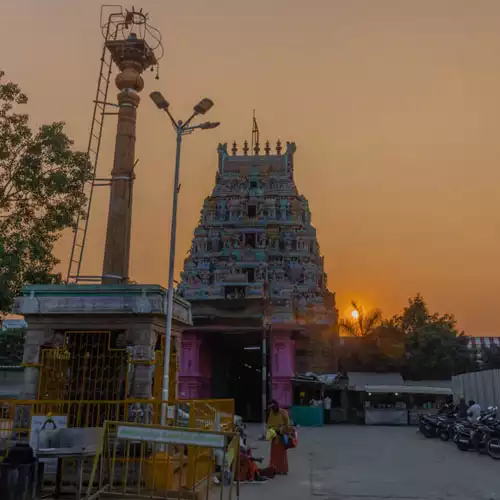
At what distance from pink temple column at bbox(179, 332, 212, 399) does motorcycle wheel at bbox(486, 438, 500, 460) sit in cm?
1748

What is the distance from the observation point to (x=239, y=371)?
113 ft

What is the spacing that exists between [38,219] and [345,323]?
40.9 m

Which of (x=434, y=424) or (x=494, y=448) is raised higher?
(x=434, y=424)

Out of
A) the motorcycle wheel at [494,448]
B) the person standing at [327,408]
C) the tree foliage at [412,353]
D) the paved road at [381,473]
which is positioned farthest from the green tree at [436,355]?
the motorcycle wheel at [494,448]

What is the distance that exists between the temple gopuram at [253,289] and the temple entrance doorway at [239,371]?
0.07 m

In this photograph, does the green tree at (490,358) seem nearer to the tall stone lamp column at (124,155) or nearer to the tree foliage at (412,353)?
the tree foliage at (412,353)

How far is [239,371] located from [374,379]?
8.65 m

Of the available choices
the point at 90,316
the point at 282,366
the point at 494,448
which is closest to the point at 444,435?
the point at 494,448

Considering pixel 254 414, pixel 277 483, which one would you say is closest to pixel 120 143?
pixel 277 483

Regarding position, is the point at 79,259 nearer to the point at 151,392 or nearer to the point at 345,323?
the point at 151,392

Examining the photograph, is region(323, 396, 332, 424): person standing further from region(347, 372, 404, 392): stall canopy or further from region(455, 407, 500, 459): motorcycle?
region(455, 407, 500, 459): motorcycle

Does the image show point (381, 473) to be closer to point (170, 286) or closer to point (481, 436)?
point (481, 436)

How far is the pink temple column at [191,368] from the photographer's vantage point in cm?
2909

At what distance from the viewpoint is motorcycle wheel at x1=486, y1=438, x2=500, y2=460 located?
14188 mm
